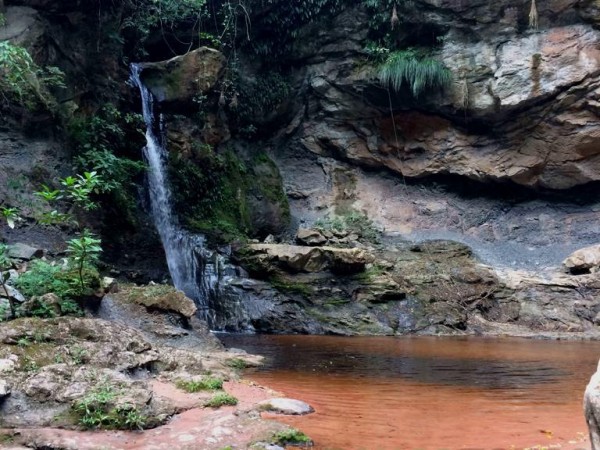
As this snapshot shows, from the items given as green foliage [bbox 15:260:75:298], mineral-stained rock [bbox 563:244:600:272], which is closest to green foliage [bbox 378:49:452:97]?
mineral-stained rock [bbox 563:244:600:272]

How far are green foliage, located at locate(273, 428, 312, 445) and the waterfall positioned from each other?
8.93 meters

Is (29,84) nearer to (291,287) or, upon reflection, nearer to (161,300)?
(161,300)

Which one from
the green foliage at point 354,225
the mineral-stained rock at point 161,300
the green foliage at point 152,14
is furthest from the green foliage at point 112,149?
the green foliage at point 354,225

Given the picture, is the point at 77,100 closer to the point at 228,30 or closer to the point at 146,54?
the point at 146,54

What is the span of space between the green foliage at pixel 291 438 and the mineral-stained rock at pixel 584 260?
1203 centimetres

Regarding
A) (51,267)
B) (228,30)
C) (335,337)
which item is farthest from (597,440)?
(228,30)

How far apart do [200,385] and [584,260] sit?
38.8 feet

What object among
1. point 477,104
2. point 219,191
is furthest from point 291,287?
point 477,104

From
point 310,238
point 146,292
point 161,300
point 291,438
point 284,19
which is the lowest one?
point 291,438

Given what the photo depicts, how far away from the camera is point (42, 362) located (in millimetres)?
4652

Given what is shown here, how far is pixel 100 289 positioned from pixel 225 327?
5.24 m

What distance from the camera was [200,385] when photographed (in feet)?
16.8

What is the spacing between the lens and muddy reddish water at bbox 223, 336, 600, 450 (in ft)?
13.3

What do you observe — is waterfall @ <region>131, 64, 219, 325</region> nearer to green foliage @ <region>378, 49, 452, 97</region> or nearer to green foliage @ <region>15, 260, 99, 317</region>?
green foliage @ <region>15, 260, 99, 317</region>
